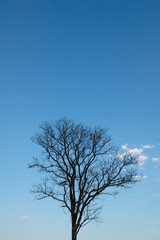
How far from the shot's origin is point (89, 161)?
18688 mm

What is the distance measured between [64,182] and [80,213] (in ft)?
7.91

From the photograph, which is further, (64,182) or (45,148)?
(45,148)

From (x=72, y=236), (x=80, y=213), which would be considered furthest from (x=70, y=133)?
(x=72, y=236)

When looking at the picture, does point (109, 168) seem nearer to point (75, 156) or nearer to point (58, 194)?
point (75, 156)

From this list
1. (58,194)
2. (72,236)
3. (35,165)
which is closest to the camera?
(72,236)

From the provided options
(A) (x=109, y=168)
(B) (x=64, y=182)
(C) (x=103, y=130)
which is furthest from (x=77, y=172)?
(C) (x=103, y=130)

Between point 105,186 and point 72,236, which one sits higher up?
point 105,186

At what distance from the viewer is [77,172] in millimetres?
18234

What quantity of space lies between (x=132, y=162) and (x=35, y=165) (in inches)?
291

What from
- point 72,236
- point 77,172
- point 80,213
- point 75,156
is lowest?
point 72,236

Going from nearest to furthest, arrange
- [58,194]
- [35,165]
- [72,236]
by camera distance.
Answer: [72,236], [58,194], [35,165]

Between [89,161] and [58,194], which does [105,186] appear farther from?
[58,194]

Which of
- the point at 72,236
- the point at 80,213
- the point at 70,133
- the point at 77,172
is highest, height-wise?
the point at 70,133

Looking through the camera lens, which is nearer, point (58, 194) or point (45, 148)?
point (58, 194)
